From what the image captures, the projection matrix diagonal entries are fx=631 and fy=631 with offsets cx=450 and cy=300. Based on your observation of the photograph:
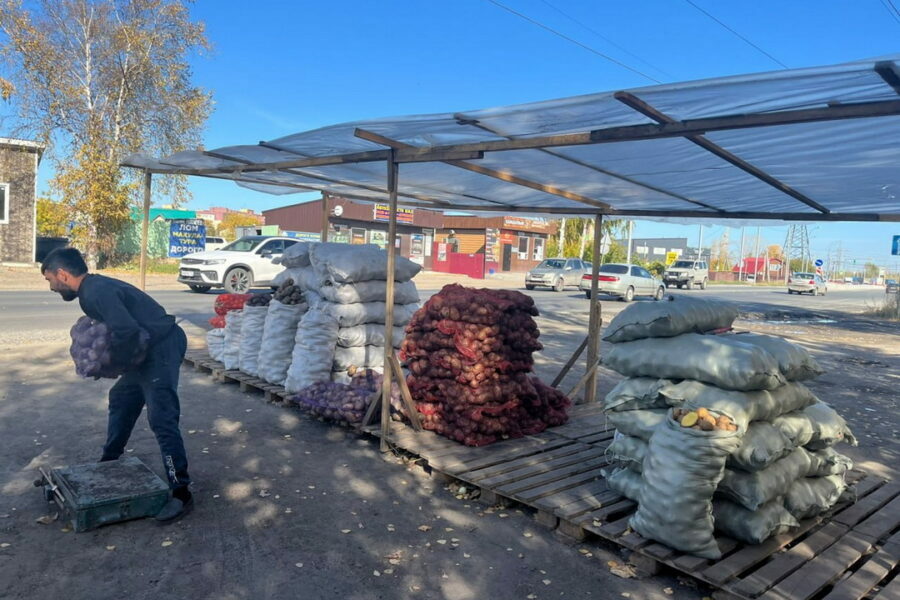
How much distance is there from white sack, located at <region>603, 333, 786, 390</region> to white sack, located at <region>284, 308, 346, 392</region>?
309cm

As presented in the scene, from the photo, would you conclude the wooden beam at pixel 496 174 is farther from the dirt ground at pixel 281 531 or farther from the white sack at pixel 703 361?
the dirt ground at pixel 281 531

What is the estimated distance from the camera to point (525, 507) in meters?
4.25

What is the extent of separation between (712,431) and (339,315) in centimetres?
407

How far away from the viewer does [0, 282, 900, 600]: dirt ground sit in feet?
10.4

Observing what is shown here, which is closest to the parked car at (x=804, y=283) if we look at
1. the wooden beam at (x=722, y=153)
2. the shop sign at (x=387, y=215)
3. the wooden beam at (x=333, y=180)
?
the shop sign at (x=387, y=215)

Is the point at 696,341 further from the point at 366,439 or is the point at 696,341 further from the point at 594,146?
the point at 366,439

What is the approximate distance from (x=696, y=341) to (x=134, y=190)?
78.8 ft

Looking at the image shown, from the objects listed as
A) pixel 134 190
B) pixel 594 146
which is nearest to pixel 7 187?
pixel 134 190

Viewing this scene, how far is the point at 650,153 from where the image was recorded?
474cm

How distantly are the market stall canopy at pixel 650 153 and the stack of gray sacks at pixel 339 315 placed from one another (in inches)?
38.9

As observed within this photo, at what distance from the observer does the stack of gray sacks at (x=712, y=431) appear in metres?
3.37

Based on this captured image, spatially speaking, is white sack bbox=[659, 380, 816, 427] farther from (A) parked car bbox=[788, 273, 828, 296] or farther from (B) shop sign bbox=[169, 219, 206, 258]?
(A) parked car bbox=[788, 273, 828, 296]

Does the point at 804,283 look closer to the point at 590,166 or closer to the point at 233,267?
the point at 233,267

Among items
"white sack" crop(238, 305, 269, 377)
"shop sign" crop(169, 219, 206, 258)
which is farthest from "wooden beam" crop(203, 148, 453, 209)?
"shop sign" crop(169, 219, 206, 258)
